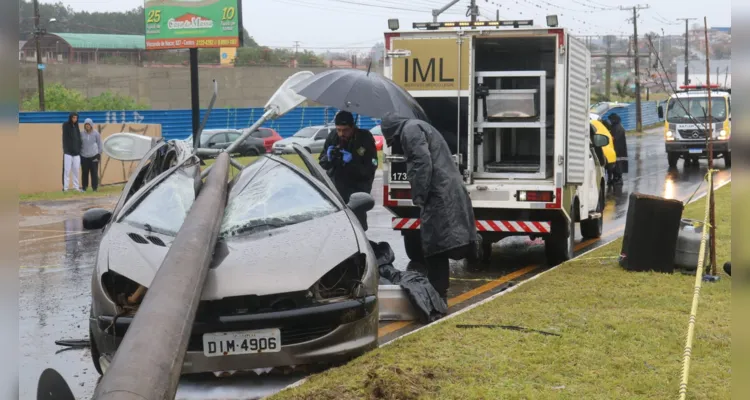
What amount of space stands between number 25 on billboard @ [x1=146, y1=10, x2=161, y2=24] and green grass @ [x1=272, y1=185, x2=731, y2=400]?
2475 cm

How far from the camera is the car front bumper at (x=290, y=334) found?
562 centimetres

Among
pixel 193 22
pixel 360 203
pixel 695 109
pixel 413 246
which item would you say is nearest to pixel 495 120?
pixel 413 246

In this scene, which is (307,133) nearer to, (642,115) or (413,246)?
(413,246)

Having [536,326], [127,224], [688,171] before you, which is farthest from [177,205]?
[688,171]

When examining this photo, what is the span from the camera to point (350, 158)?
10.1 metres

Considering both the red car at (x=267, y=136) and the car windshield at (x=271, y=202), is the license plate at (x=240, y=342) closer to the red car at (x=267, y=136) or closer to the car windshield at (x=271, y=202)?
the car windshield at (x=271, y=202)

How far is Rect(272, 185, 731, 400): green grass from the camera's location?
18.0 feet

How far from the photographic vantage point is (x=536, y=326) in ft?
23.6

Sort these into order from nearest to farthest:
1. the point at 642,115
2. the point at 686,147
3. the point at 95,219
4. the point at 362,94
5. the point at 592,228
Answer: the point at 95,219
the point at 362,94
the point at 592,228
the point at 686,147
the point at 642,115

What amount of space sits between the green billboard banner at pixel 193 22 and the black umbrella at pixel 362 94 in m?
21.9

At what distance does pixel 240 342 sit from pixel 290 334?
0.33 metres

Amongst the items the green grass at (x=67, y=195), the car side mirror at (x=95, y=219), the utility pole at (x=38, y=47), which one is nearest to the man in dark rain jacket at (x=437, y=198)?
the car side mirror at (x=95, y=219)

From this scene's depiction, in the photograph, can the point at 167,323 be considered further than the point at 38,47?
No

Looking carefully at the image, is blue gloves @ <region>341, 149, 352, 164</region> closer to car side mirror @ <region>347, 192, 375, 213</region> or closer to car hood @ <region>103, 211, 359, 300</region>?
car side mirror @ <region>347, 192, 375, 213</region>
